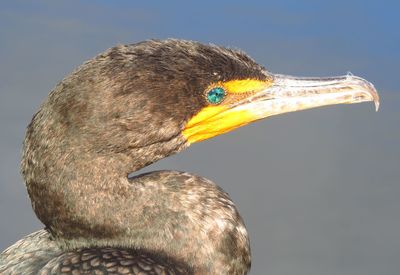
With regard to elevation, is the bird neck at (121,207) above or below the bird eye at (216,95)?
below

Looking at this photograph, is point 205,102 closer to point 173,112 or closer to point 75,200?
point 173,112

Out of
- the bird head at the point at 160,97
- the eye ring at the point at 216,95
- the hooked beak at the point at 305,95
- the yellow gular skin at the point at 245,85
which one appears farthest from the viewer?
the hooked beak at the point at 305,95

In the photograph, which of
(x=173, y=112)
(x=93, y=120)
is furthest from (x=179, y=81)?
(x=93, y=120)

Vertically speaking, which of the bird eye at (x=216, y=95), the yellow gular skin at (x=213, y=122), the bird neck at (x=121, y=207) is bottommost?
the bird neck at (x=121, y=207)

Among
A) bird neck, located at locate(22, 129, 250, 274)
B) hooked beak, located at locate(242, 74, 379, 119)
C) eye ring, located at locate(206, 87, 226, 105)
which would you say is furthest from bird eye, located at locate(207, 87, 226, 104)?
bird neck, located at locate(22, 129, 250, 274)

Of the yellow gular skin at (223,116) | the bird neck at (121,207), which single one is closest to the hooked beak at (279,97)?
the yellow gular skin at (223,116)

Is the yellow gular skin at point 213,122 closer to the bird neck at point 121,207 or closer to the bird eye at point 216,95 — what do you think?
the bird eye at point 216,95

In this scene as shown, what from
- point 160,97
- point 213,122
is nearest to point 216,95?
point 213,122

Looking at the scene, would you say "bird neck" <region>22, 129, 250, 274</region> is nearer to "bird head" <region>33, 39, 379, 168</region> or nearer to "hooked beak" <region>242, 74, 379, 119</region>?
"bird head" <region>33, 39, 379, 168</region>
